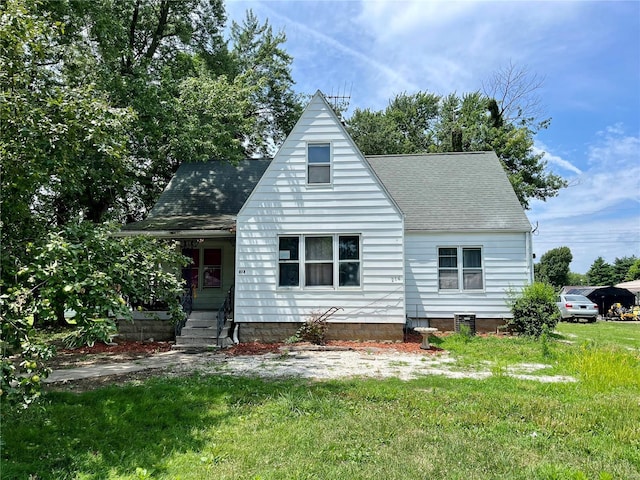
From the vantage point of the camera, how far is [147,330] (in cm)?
1180

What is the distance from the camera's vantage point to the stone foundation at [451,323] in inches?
516

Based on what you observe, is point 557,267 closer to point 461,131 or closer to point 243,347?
point 461,131

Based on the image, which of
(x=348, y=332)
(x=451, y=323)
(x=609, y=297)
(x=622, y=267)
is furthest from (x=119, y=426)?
(x=622, y=267)

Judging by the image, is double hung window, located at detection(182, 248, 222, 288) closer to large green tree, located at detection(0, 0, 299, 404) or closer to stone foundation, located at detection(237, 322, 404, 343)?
large green tree, located at detection(0, 0, 299, 404)

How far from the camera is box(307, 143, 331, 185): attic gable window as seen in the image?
38.6 feet

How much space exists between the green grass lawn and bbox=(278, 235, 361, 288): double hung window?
195 inches

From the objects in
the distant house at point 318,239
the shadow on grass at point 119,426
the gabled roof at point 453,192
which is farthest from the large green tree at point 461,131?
the shadow on grass at point 119,426

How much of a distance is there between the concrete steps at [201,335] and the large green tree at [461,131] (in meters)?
16.8

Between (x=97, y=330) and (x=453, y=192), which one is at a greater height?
(x=453, y=192)

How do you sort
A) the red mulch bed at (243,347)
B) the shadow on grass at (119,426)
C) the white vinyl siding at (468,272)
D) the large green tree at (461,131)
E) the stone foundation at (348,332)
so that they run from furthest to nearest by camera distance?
the large green tree at (461,131)
the white vinyl siding at (468,272)
the stone foundation at (348,332)
the red mulch bed at (243,347)
the shadow on grass at (119,426)

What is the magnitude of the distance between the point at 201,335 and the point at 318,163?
585cm

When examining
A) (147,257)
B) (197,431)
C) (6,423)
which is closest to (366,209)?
(147,257)

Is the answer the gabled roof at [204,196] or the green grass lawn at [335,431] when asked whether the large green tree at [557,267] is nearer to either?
the gabled roof at [204,196]

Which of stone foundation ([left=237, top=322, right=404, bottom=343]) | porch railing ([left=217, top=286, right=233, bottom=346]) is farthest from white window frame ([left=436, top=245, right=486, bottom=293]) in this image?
porch railing ([left=217, top=286, right=233, bottom=346])
